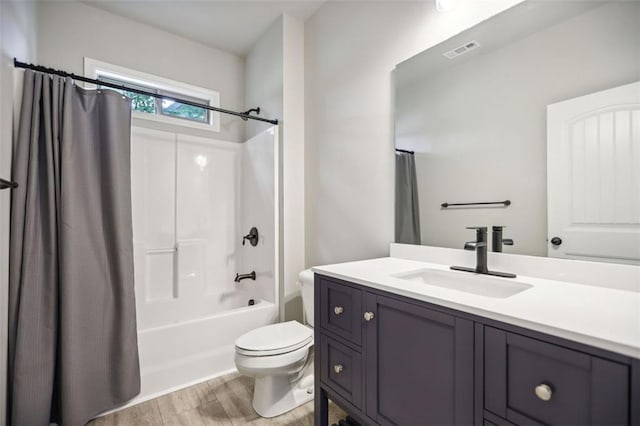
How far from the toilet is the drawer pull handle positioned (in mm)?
1222

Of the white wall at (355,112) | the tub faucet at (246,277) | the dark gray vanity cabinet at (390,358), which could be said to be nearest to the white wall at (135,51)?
the white wall at (355,112)

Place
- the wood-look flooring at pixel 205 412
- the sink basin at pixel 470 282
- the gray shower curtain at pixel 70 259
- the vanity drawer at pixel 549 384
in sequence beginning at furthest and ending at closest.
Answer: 1. the wood-look flooring at pixel 205 412
2. the gray shower curtain at pixel 70 259
3. the sink basin at pixel 470 282
4. the vanity drawer at pixel 549 384

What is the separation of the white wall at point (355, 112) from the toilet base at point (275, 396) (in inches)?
33.4

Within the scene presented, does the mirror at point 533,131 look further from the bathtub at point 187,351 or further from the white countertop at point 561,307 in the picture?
the bathtub at point 187,351

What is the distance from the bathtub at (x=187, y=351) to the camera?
1.91 meters

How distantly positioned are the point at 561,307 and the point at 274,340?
4.50ft

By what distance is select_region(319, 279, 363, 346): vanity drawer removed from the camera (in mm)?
1205

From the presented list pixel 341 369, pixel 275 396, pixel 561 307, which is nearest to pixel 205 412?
pixel 275 396

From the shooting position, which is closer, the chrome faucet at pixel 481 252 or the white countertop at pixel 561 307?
the white countertop at pixel 561 307

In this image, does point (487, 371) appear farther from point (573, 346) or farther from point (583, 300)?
point (583, 300)

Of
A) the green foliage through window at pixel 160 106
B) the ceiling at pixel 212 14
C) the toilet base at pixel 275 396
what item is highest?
the ceiling at pixel 212 14

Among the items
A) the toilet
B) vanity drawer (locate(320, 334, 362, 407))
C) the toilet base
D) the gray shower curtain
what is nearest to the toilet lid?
the toilet

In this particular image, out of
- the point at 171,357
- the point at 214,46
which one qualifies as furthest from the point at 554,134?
the point at 214,46

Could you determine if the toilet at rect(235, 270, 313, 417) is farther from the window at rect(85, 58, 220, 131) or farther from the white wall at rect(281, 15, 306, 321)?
the window at rect(85, 58, 220, 131)
